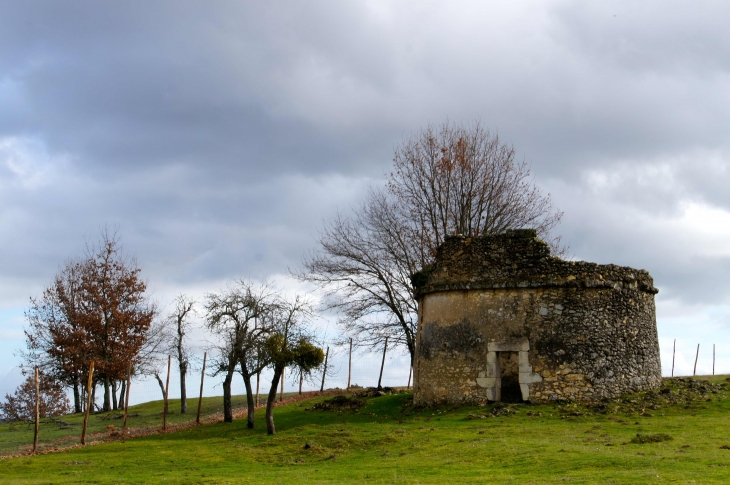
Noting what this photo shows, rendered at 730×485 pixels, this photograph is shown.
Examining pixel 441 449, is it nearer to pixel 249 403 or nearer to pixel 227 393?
pixel 249 403

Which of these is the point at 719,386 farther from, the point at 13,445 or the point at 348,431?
the point at 13,445

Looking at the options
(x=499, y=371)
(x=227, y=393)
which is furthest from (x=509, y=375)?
(x=227, y=393)

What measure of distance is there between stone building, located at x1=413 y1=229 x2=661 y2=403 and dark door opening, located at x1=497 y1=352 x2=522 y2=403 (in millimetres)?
31

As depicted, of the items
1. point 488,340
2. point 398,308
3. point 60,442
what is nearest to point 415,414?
point 488,340

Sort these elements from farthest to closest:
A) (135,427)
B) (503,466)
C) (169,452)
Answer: (135,427) < (169,452) < (503,466)

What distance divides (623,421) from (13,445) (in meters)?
18.2

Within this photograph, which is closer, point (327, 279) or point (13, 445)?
point (13, 445)

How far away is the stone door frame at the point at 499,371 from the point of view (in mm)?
19453

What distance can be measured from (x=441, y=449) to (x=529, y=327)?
6.60 m

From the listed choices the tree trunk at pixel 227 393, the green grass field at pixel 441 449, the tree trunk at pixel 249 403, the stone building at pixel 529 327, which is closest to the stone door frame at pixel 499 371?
the stone building at pixel 529 327

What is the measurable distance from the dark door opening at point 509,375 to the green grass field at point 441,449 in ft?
5.87

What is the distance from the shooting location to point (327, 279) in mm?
28953

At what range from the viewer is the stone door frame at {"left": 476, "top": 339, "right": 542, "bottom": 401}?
19.5 m

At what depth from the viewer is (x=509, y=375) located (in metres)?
20.8
